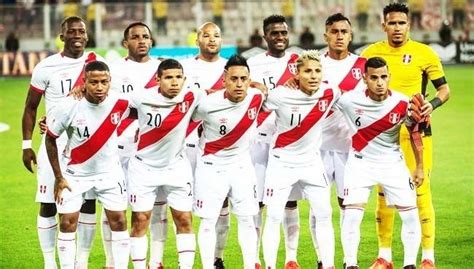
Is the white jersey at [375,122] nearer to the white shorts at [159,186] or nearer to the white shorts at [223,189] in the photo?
the white shorts at [223,189]

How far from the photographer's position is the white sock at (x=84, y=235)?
1083 centimetres

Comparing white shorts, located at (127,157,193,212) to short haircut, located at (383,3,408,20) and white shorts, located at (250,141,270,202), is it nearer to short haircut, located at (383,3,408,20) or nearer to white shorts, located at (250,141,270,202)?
white shorts, located at (250,141,270,202)

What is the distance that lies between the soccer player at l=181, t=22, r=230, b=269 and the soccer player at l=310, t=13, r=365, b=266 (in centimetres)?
104

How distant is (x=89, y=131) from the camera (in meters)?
10.3

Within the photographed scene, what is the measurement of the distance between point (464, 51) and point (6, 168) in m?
16.9

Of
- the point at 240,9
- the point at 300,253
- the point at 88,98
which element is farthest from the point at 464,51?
the point at 88,98

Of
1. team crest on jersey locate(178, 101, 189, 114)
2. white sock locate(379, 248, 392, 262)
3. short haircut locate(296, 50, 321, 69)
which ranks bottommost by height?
white sock locate(379, 248, 392, 262)

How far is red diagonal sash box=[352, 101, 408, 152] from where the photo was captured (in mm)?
10805

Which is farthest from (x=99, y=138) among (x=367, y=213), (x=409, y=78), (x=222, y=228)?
(x=367, y=213)

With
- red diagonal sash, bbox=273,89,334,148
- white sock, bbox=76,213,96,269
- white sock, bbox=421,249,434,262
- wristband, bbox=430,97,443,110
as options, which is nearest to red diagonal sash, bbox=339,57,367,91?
red diagonal sash, bbox=273,89,334,148

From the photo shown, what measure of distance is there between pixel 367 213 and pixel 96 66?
5917mm

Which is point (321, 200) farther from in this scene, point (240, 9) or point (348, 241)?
point (240, 9)

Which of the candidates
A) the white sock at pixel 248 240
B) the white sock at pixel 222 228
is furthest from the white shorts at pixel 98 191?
the white sock at pixel 222 228

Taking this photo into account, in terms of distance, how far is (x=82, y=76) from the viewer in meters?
11.0
